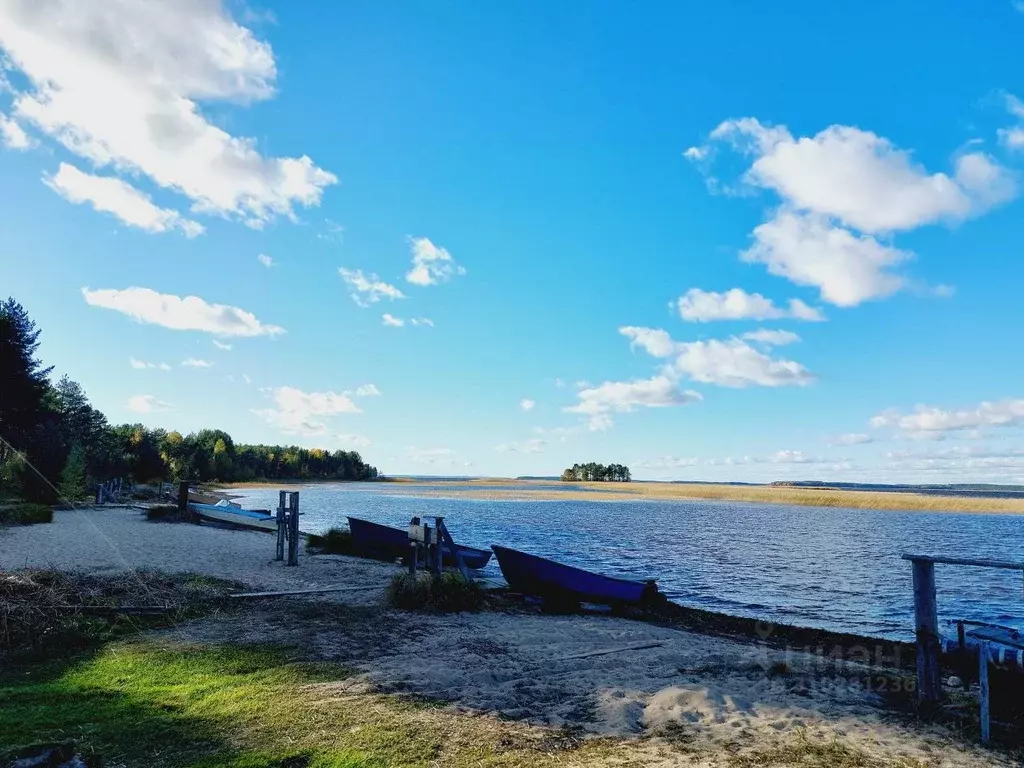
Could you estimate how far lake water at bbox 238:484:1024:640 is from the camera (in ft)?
59.1

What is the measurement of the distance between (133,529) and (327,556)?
35.5ft

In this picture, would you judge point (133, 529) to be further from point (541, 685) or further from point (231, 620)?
point (541, 685)

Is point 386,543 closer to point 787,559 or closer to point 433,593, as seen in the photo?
point 433,593

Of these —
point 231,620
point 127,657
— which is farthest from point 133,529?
point 127,657

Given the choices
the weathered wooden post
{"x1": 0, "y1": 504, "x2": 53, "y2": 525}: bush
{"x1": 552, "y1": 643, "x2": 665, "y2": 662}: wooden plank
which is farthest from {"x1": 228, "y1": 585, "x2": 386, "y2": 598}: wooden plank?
{"x1": 0, "y1": 504, "x2": 53, "y2": 525}: bush

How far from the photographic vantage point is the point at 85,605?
1063 cm

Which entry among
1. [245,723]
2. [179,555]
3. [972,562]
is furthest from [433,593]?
[179,555]

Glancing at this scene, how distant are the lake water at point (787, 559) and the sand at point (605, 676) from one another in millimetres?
4865

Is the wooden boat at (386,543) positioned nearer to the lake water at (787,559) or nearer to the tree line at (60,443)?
the lake water at (787,559)

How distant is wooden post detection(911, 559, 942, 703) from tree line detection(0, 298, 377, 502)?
39066 mm

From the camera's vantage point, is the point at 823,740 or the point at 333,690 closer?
the point at 823,740

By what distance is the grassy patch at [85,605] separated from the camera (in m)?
8.91

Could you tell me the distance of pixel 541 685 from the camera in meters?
8.16

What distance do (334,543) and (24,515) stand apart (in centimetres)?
1414
